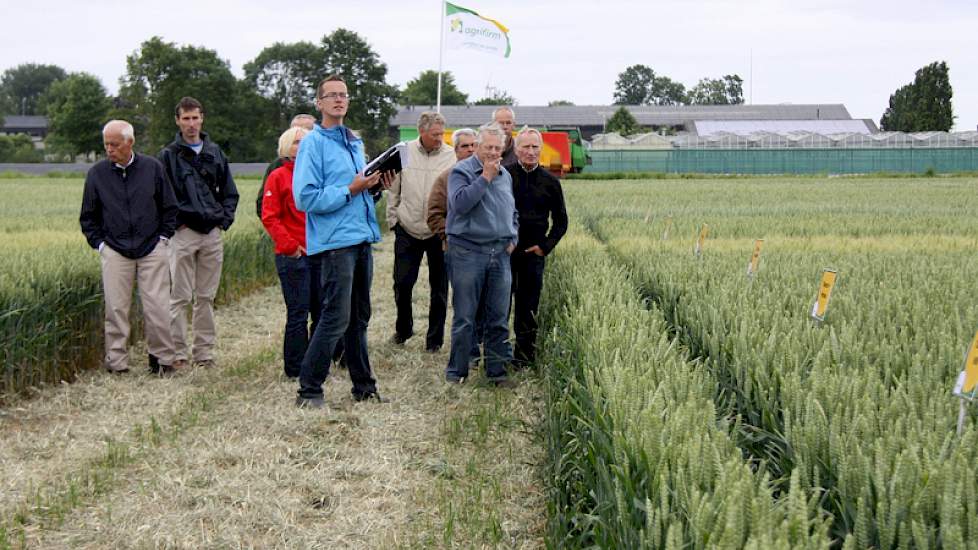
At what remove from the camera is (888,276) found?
673cm

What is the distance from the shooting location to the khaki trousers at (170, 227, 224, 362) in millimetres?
7633

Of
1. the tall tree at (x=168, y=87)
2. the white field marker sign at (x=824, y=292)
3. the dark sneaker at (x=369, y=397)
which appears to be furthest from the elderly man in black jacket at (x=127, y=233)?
the tall tree at (x=168, y=87)

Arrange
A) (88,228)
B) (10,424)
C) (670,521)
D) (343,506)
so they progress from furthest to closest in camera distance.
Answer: (88,228) < (10,424) < (343,506) < (670,521)

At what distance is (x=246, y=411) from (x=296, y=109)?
7256 cm

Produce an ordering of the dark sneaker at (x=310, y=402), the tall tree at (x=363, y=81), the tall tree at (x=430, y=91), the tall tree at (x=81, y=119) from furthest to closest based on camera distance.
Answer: the tall tree at (x=430, y=91) → the tall tree at (x=81, y=119) → the tall tree at (x=363, y=81) → the dark sneaker at (x=310, y=402)

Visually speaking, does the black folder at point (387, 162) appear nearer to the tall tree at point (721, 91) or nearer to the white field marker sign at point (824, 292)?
the white field marker sign at point (824, 292)

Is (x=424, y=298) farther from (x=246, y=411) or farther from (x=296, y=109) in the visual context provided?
(x=296, y=109)

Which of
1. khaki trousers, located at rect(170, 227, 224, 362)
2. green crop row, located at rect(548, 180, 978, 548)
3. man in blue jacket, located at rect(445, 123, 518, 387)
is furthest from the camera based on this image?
khaki trousers, located at rect(170, 227, 224, 362)

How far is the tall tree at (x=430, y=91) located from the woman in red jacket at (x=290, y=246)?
97.5m

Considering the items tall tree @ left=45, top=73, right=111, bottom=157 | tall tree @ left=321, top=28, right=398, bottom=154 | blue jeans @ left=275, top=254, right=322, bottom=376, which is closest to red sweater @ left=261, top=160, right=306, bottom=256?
blue jeans @ left=275, top=254, right=322, bottom=376

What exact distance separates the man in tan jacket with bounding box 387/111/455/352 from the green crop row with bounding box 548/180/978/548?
5.14 feet

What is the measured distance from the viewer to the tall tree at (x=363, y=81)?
7075 cm

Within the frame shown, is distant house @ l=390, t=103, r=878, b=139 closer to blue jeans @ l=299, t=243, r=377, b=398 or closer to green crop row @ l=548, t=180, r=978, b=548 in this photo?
green crop row @ l=548, t=180, r=978, b=548

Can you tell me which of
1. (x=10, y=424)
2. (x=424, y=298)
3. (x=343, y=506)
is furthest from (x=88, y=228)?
(x=424, y=298)
